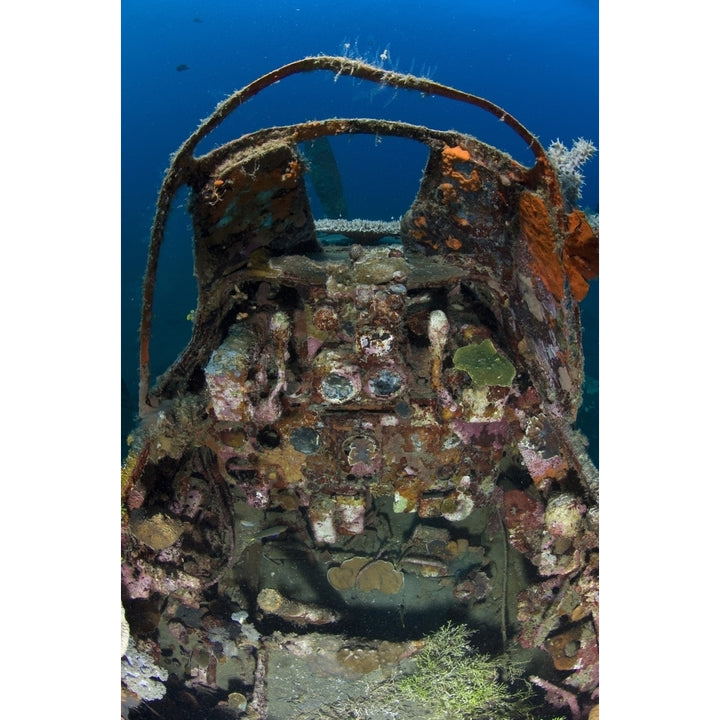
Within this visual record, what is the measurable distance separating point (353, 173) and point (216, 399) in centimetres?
1729

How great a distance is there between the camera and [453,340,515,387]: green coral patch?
355 centimetres

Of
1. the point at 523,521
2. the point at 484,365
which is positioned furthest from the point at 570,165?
the point at 523,521

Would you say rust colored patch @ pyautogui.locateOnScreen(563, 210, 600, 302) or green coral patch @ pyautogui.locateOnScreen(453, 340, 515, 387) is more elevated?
rust colored patch @ pyautogui.locateOnScreen(563, 210, 600, 302)

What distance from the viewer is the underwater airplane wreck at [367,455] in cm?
351

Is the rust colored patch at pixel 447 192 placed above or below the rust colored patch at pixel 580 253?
above

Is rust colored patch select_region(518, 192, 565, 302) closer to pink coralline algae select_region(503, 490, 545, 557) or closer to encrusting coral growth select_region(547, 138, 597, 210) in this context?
encrusting coral growth select_region(547, 138, 597, 210)

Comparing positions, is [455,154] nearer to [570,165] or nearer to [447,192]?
[447,192]

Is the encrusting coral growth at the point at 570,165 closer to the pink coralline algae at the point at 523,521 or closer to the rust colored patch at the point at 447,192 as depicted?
the rust colored patch at the point at 447,192

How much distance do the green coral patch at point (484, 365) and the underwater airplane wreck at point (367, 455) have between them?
0.01 metres

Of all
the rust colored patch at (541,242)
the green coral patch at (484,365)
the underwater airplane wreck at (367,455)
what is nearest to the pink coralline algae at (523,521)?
the underwater airplane wreck at (367,455)

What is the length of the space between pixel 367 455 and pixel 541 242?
1.84 meters

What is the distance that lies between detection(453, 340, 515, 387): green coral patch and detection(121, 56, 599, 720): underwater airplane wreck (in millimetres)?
14

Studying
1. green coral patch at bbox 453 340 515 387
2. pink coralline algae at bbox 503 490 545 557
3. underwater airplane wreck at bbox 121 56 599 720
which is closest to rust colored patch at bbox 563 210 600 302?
underwater airplane wreck at bbox 121 56 599 720

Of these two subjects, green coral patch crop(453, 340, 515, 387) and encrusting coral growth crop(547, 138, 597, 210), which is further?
green coral patch crop(453, 340, 515, 387)
